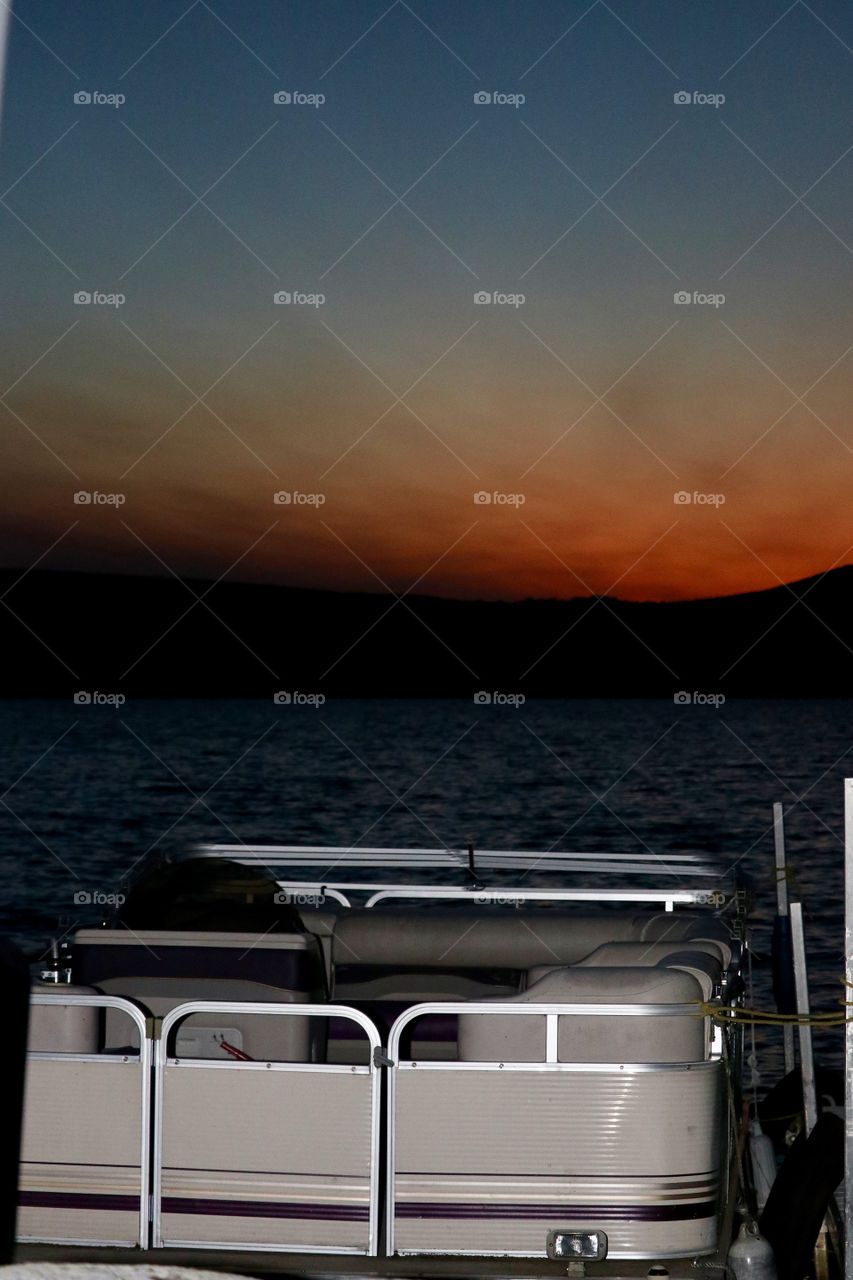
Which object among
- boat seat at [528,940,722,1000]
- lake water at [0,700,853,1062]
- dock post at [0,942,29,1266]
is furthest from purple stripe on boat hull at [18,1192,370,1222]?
lake water at [0,700,853,1062]

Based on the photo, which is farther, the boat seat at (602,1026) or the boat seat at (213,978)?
the boat seat at (213,978)

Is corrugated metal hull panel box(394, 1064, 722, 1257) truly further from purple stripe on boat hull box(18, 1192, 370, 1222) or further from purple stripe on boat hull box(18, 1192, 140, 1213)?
purple stripe on boat hull box(18, 1192, 140, 1213)

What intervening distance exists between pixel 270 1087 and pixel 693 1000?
1.22m

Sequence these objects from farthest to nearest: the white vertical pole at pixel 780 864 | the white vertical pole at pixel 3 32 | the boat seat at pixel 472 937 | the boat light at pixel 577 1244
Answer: the white vertical pole at pixel 780 864
the boat seat at pixel 472 937
the boat light at pixel 577 1244
the white vertical pole at pixel 3 32

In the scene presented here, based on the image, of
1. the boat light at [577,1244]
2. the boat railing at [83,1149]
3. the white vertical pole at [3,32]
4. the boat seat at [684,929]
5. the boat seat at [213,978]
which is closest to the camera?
the white vertical pole at [3,32]

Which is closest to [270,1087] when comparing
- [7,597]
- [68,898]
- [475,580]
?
[68,898]

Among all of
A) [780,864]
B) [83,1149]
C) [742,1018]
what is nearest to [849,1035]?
[742,1018]

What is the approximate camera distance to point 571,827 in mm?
34094

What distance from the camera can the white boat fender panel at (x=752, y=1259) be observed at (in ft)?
14.8

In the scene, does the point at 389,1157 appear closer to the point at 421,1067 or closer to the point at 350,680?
the point at 421,1067

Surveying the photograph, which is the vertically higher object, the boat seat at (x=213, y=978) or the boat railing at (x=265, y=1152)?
the boat seat at (x=213, y=978)

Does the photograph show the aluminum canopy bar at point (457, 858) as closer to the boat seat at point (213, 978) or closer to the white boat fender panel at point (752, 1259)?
the boat seat at point (213, 978)

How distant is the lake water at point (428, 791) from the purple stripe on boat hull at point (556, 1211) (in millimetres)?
9198

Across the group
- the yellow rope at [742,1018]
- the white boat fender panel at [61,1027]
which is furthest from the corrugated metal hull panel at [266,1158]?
the yellow rope at [742,1018]
